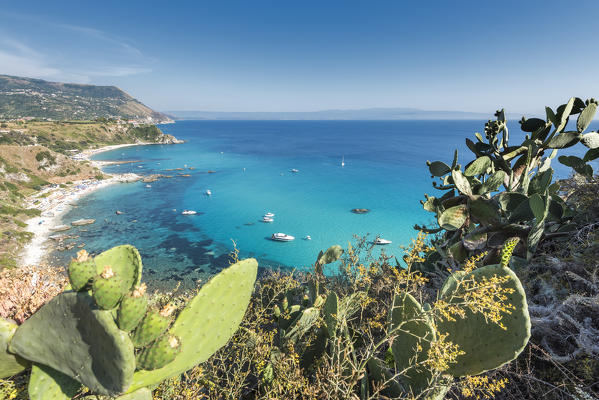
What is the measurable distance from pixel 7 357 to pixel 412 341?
307 cm

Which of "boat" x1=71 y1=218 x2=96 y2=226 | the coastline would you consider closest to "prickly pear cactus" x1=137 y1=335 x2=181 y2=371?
the coastline

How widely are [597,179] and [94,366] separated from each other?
5.85m

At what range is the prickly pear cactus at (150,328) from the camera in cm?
158

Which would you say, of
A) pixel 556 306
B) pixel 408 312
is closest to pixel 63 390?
pixel 408 312

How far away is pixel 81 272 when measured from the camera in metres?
1.59

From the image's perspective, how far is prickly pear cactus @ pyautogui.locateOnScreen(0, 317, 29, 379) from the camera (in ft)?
5.46

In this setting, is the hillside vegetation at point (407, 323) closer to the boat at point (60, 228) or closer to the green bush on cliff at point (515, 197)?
the green bush on cliff at point (515, 197)

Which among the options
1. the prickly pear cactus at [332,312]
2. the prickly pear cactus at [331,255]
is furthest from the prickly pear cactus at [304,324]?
the prickly pear cactus at [331,255]

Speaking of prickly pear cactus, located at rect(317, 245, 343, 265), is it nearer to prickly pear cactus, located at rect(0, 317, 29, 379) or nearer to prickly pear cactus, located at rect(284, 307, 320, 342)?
prickly pear cactus, located at rect(284, 307, 320, 342)

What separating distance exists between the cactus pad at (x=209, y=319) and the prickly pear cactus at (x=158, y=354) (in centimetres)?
35

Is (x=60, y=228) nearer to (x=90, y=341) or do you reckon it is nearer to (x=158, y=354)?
(x=90, y=341)

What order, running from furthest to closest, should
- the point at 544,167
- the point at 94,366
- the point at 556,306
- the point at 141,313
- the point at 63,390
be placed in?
the point at 544,167 < the point at 556,306 < the point at 63,390 < the point at 94,366 < the point at 141,313

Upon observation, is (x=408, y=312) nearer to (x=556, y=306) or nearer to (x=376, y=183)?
(x=556, y=306)

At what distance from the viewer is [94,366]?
5.44 ft
